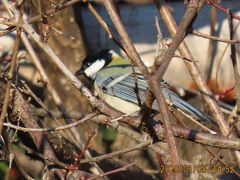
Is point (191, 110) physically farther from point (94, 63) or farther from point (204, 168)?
point (204, 168)

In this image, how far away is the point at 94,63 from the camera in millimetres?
4125

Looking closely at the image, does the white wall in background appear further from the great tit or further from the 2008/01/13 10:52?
the 2008/01/13 10:52

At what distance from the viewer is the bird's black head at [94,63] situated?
4.03 m

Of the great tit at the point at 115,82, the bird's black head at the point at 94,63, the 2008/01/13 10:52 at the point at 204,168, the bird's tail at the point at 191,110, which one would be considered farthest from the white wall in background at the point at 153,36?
the 2008/01/13 10:52 at the point at 204,168

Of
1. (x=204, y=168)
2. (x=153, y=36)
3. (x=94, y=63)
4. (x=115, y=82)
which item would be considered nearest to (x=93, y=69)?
(x=94, y=63)

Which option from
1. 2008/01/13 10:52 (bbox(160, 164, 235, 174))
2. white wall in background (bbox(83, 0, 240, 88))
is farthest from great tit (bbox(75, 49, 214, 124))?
2008/01/13 10:52 (bbox(160, 164, 235, 174))

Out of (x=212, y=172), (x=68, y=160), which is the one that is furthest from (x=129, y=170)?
(x=212, y=172)

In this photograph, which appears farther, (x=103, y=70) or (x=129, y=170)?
(x=103, y=70)

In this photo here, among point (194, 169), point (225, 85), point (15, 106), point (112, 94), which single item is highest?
point (15, 106)

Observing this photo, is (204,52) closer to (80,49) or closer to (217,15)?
(217,15)

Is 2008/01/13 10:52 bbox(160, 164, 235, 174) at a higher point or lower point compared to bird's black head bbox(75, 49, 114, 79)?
higher

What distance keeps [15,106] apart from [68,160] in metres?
0.53

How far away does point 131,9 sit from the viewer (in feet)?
15.6

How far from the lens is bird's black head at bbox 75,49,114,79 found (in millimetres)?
4027
